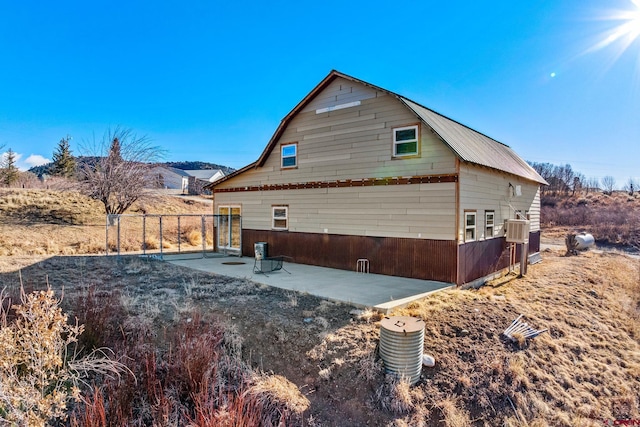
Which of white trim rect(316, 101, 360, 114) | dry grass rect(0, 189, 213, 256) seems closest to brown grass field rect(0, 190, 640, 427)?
white trim rect(316, 101, 360, 114)

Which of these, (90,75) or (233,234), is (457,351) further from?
(90,75)

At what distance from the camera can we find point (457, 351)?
572 cm

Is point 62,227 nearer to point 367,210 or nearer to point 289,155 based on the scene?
point 289,155

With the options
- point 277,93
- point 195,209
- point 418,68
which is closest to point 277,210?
point 277,93

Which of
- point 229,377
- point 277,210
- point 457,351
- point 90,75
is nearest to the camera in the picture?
point 229,377

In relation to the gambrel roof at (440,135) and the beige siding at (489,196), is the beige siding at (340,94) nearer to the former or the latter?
the gambrel roof at (440,135)

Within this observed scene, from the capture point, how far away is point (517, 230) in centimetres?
1142

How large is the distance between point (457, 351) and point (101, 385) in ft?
16.8

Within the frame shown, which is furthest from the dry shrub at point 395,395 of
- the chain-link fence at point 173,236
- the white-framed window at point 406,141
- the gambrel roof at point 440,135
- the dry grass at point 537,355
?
the chain-link fence at point 173,236

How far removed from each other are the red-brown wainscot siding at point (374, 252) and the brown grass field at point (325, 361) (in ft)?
3.99

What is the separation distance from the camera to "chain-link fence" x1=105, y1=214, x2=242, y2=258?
14.7 metres

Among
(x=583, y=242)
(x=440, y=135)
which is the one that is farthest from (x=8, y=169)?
(x=583, y=242)

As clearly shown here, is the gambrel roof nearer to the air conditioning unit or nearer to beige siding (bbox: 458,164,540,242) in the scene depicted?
beige siding (bbox: 458,164,540,242)

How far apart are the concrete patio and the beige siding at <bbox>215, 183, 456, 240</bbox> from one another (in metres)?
1.36
